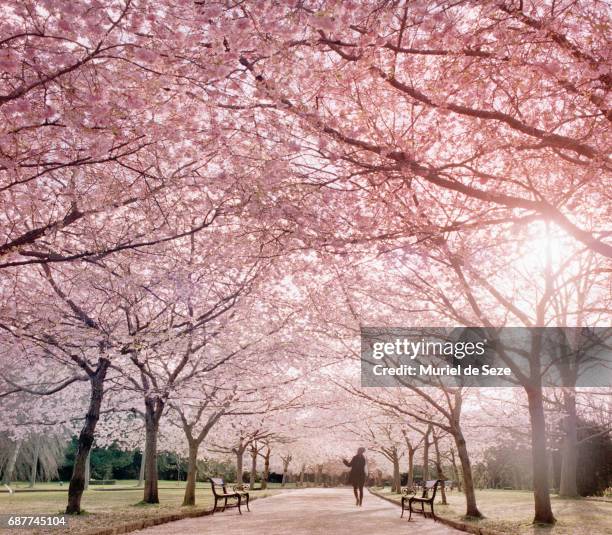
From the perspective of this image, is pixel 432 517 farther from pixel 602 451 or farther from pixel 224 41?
pixel 602 451

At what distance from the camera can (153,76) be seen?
272 inches

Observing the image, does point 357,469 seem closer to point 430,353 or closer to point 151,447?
point 430,353

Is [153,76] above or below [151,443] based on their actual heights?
above

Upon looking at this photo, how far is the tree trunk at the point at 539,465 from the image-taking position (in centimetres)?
1212

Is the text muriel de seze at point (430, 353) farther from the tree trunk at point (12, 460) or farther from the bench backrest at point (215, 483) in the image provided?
the tree trunk at point (12, 460)

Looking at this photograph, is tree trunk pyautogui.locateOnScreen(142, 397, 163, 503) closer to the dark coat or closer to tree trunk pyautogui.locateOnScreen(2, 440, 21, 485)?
the dark coat

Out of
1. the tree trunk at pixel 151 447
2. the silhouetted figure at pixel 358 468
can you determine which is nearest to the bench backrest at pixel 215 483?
the tree trunk at pixel 151 447

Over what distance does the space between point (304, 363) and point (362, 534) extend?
1002 centimetres

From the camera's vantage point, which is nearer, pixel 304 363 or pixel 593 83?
pixel 593 83

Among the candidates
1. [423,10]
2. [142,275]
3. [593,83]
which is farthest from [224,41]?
[142,275]

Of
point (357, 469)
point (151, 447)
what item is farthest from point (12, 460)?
point (357, 469)

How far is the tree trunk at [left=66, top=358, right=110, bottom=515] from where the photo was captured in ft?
46.3

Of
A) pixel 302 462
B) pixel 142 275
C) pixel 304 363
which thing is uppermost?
pixel 142 275

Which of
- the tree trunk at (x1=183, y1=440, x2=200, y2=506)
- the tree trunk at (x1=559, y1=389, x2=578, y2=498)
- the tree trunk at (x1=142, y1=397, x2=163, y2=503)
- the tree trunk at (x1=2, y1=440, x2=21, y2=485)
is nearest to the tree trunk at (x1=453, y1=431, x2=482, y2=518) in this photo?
the tree trunk at (x1=183, y1=440, x2=200, y2=506)
